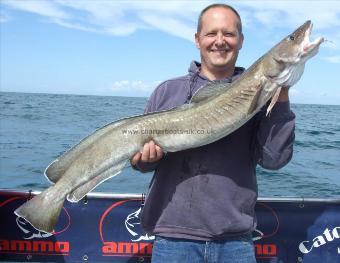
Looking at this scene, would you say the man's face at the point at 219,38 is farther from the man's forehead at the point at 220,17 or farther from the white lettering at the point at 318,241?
the white lettering at the point at 318,241

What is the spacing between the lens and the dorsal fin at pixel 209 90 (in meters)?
3.29

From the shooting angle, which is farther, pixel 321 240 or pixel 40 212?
pixel 321 240

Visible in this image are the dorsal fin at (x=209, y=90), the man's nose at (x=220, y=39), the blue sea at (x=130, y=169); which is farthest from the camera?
the blue sea at (x=130, y=169)

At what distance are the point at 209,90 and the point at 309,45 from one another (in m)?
0.78

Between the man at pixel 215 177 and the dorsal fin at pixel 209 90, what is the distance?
3.0 inches

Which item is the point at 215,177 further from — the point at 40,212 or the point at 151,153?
the point at 40,212

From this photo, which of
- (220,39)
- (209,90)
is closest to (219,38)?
(220,39)

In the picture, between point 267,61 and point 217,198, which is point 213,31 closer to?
point 267,61

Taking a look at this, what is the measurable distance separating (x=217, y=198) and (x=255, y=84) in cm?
89

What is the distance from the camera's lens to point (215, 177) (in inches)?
122

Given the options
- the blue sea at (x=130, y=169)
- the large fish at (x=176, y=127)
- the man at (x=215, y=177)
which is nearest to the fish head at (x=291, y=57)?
the large fish at (x=176, y=127)

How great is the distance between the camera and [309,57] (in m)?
3.15

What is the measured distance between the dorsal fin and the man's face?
0.12 metres

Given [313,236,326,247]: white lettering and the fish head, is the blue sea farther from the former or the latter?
the fish head
